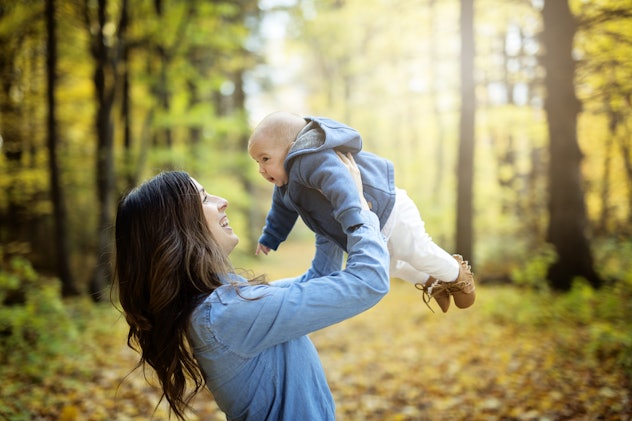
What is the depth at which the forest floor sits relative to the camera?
398cm

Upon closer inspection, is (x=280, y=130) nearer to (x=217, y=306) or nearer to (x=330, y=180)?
(x=330, y=180)

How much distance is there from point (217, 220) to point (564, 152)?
23.7ft

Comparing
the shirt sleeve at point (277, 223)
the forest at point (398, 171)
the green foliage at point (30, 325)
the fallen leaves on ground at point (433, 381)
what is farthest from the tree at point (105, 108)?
the shirt sleeve at point (277, 223)

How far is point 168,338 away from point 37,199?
1261cm

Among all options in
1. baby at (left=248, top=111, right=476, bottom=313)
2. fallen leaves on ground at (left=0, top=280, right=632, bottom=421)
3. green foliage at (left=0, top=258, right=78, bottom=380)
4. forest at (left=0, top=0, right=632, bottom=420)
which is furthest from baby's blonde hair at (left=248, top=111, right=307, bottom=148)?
green foliage at (left=0, top=258, right=78, bottom=380)

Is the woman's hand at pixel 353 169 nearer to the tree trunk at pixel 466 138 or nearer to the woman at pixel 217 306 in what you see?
the woman at pixel 217 306

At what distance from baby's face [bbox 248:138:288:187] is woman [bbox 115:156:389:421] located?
38 centimetres

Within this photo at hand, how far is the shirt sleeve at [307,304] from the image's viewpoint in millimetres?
1438

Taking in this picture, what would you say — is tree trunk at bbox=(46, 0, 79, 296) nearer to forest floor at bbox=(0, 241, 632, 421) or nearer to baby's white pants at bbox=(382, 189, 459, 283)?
forest floor at bbox=(0, 241, 632, 421)

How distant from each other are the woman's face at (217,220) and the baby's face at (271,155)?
11.7 inches

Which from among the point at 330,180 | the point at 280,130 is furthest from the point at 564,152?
the point at 330,180

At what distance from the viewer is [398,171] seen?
16.1 metres

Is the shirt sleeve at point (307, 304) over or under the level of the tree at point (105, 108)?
under

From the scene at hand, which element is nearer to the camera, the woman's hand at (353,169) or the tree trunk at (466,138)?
the woman's hand at (353,169)
